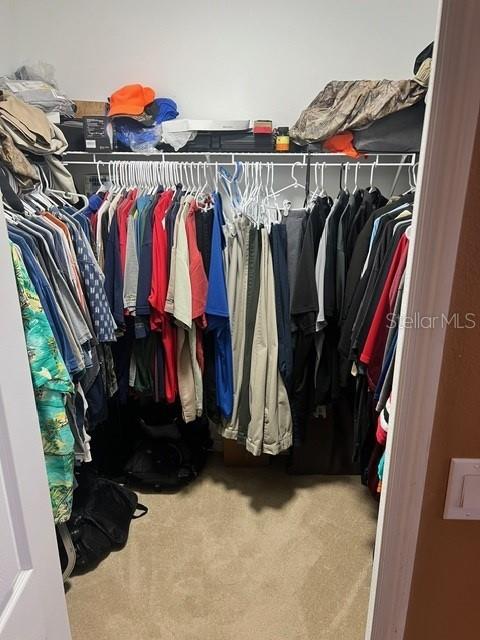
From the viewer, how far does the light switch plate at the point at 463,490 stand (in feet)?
2.22

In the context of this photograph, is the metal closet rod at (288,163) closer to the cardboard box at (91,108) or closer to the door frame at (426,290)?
the cardboard box at (91,108)

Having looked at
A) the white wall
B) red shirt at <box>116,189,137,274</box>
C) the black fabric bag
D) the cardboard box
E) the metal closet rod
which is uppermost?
the white wall

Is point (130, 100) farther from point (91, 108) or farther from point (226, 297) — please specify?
point (226, 297)

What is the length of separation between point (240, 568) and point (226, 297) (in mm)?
1116

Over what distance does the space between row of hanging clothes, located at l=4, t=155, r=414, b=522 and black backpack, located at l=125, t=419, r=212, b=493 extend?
1.25 feet

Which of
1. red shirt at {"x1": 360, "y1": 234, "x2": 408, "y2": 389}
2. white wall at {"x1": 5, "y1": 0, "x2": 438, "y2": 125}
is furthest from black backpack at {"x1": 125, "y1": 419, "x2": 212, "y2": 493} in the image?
white wall at {"x1": 5, "y1": 0, "x2": 438, "y2": 125}

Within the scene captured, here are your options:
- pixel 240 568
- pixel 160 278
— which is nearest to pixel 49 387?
pixel 160 278

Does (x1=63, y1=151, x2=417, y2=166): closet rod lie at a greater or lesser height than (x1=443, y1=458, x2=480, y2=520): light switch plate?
greater

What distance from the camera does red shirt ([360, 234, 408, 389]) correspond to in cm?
141

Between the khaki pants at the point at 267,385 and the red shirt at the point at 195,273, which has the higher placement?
the red shirt at the point at 195,273

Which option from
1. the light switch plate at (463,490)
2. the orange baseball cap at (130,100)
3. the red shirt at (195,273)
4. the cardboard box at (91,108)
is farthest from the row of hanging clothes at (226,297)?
the light switch plate at (463,490)

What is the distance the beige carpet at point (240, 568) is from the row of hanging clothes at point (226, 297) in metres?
0.39

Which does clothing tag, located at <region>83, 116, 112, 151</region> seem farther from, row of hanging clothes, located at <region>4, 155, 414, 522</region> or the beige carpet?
the beige carpet

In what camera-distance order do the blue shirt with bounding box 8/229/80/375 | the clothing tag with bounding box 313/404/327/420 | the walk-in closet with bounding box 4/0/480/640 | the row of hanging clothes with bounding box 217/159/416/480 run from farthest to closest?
the clothing tag with bounding box 313/404/327/420 < the row of hanging clothes with bounding box 217/159/416/480 < the walk-in closet with bounding box 4/0/480/640 < the blue shirt with bounding box 8/229/80/375
